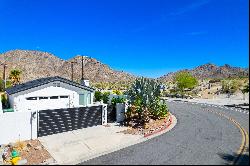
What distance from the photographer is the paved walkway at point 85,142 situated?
17.6m

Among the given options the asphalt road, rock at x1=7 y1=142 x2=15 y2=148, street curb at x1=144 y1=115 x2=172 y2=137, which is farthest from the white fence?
street curb at x1=144 y1=115 x2=172 y2=137

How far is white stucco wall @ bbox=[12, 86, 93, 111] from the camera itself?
26.2m

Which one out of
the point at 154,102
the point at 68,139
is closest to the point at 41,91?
the point at 68,139

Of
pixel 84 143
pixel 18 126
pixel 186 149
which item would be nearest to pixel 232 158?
pixel 186 149

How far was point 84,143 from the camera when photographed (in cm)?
2016

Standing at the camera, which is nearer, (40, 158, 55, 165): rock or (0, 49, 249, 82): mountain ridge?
(40, 158, 55, 165): rock

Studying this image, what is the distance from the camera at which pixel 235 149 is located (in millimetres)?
17266

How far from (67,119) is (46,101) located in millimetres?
5087

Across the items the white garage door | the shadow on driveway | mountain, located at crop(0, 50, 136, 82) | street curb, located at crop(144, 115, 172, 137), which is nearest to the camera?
the shadow on driveway

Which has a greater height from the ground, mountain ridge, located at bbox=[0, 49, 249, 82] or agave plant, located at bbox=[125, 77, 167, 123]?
mountain ridge, located at bbox=[0, 49, 249, 82]

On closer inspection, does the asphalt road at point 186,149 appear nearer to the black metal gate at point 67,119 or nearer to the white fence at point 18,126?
the black metal gate at point 67,119

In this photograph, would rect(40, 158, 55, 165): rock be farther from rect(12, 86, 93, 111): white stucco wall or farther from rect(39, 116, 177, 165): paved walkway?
rect(12, 86, 93, 111): white stucco wall

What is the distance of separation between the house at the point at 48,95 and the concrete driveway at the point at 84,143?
17.4 feet

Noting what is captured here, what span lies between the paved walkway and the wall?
104cm
